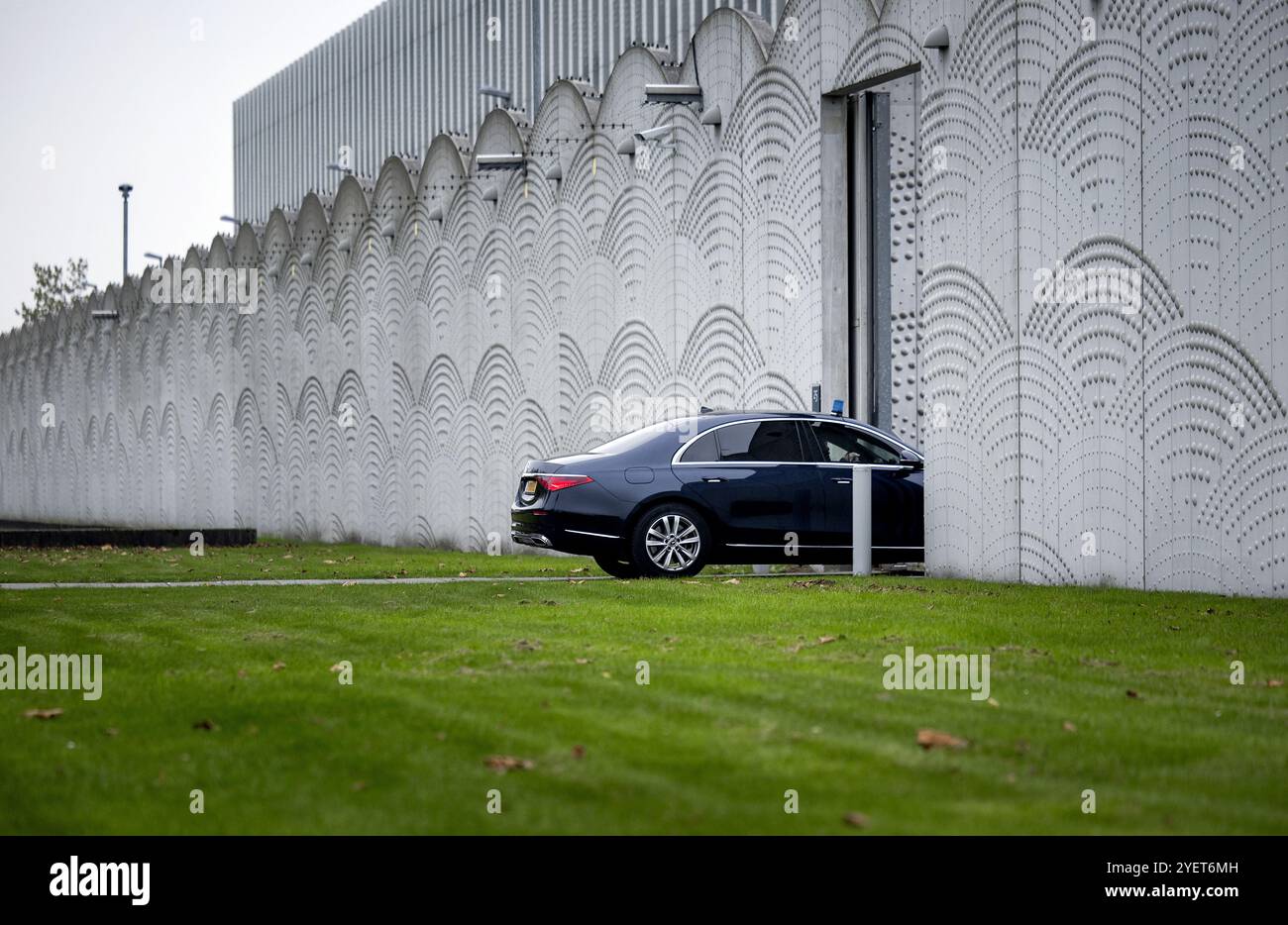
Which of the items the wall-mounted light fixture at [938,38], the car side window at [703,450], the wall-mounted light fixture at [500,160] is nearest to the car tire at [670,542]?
the car side window at [703,450]

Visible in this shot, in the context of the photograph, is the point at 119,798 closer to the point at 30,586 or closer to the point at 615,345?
the point at 30,586

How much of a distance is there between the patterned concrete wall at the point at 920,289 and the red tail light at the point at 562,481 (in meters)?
4.14

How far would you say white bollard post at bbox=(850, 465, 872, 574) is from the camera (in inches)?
633

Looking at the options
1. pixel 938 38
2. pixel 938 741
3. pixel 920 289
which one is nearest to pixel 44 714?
pixel 938 741

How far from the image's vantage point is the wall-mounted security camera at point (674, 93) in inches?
874

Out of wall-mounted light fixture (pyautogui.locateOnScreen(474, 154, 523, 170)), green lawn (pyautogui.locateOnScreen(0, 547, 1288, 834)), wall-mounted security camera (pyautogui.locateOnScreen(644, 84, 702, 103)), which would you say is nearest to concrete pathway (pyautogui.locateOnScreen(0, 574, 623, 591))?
green lawn (pyautogui.locateOnScreen(0, 547, 1288, 834))

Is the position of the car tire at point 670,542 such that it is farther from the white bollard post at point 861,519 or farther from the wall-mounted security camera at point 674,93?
the wall-mounted security camera at point 674,93

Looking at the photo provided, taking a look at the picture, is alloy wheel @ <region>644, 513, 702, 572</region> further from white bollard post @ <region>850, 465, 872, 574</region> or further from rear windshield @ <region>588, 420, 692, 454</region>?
white bollard post @ <region>850, 465, 872, 574</region>

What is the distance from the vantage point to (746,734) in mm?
6336

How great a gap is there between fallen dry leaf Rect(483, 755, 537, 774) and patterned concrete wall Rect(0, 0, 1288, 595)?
380 inches
